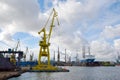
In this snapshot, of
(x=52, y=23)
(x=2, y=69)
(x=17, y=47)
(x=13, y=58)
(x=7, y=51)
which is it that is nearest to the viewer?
(x=2, y=69)

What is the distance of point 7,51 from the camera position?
8838 cm

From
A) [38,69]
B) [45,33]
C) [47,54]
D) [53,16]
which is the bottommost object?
[38,69]

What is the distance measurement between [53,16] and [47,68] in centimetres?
2721

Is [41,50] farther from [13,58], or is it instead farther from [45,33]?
[13,58]

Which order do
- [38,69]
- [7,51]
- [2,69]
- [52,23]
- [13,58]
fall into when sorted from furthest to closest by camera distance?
1. [13,58]
2. [52,23]
3. [38,69]
4. [7,51]
5. [2,69]

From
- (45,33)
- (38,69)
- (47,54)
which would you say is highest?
(45,33)

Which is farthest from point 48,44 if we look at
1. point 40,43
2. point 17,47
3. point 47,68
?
point 17,47

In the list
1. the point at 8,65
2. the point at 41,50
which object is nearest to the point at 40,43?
the point at 41,50

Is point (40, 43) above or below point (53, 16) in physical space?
below

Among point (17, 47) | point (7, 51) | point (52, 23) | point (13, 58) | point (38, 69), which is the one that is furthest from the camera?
point (17, 47)

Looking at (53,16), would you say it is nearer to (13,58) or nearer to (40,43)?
(40,43)

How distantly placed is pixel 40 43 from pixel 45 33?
24.0 feet

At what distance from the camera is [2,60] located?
7194 centimetres

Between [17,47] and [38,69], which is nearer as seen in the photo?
[38,69]
